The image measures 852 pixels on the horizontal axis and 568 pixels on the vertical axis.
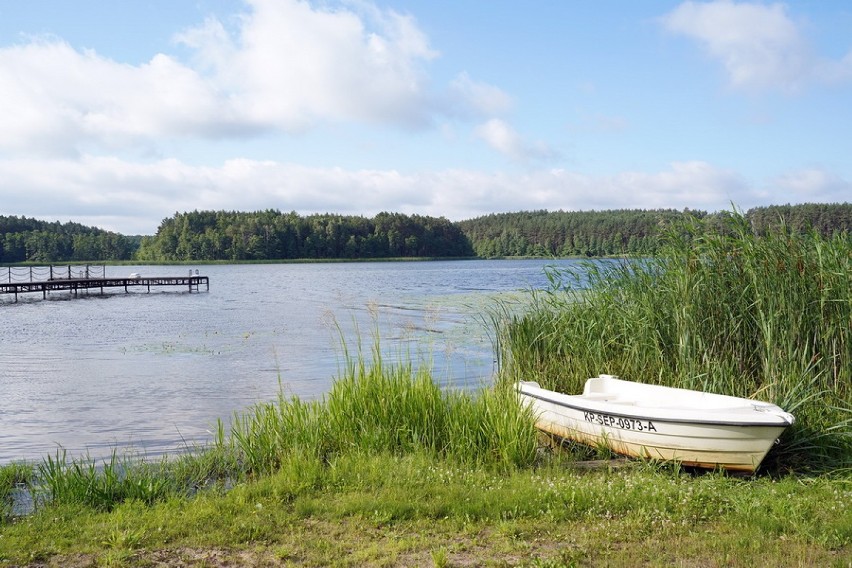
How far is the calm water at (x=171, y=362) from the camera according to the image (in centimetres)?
1118

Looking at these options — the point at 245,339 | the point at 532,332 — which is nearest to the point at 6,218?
the point at 245,339

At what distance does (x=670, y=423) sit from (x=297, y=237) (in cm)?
13426

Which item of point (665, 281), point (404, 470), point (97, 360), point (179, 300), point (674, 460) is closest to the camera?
point (404, 470)

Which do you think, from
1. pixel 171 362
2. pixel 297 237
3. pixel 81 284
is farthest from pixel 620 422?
pixel 297 237

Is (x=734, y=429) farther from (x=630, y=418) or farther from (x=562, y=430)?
(x=562, y=430)

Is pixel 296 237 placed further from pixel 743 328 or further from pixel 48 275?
pixel 743 328

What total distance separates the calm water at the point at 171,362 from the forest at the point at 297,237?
83000 millimetres

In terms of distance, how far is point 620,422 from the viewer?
24.5ft

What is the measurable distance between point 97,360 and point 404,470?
16829 mm

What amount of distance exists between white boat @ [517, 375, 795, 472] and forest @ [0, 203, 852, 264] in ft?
332

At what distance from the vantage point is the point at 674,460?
23.0 ft

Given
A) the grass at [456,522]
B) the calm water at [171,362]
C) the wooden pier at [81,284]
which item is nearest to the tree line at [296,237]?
the wooden pier at [81,284]

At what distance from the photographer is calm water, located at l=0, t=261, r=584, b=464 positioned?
11.2 m

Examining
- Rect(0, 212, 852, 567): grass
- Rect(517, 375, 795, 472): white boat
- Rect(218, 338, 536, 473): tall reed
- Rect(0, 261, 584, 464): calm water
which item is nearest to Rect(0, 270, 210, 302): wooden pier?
Rect(0, 261, 584, 464): calm water
